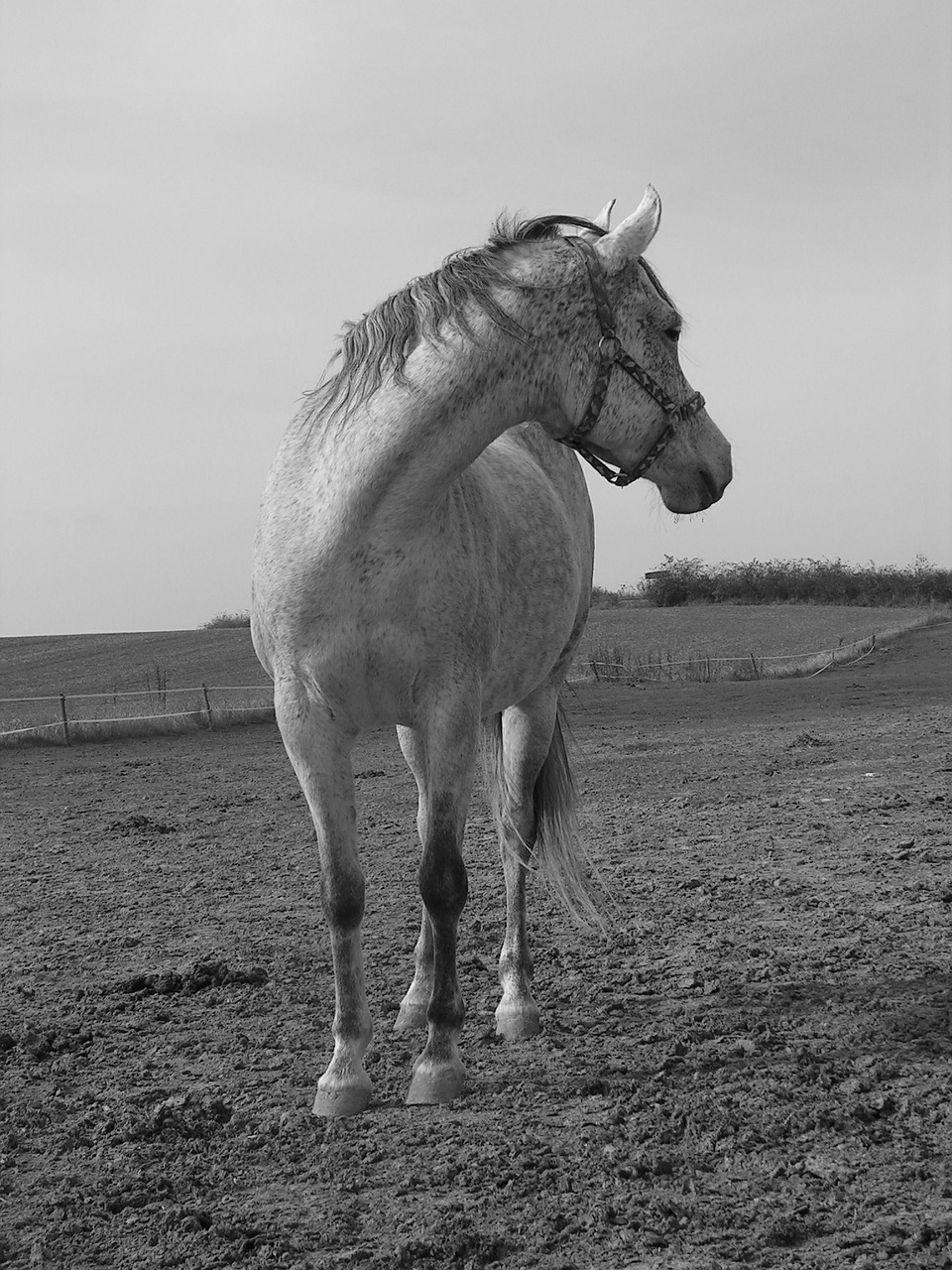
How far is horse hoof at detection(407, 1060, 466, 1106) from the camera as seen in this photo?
3.36m

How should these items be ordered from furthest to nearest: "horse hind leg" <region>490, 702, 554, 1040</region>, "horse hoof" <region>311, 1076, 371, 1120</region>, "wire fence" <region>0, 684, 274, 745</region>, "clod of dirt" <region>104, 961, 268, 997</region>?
"wire fence" <region>0, 684, 274, 745</region> < "clod of dirt" <region>104, 961, 268, 997</region> < "horse hind leg" <region>490, 702, 554, 1040</region> < "horse hoof" <region>311, 1076, 371, 1120</region>

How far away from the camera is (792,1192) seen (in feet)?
8.70

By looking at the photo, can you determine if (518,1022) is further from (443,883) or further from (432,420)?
(432,420)

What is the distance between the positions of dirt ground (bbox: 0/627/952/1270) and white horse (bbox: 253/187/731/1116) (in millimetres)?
437

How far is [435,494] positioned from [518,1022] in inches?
77.8

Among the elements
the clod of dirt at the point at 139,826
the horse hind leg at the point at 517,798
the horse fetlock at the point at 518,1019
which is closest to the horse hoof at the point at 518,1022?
the horse fetlock at the point at 518,1019

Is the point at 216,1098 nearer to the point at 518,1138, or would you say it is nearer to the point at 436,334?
the point at 518,1138

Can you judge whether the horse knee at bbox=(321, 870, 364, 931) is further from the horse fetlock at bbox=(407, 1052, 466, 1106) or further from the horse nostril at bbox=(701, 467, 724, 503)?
the horse nostril at bbox=(701, 467, 724, 503)

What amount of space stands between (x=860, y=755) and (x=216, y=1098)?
325 inches

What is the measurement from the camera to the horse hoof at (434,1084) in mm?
3357

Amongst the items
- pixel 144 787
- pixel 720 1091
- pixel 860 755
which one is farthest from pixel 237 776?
pixel 720 1091

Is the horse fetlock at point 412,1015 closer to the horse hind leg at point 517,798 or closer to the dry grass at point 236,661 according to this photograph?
the horse hind leg at point 517,798

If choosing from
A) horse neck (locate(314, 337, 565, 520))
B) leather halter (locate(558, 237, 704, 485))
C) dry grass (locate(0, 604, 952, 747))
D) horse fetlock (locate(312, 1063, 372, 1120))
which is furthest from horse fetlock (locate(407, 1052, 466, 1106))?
dry grass (locate(0, 604, 952, 747))

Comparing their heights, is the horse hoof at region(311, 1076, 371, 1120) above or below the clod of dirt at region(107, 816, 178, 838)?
below
